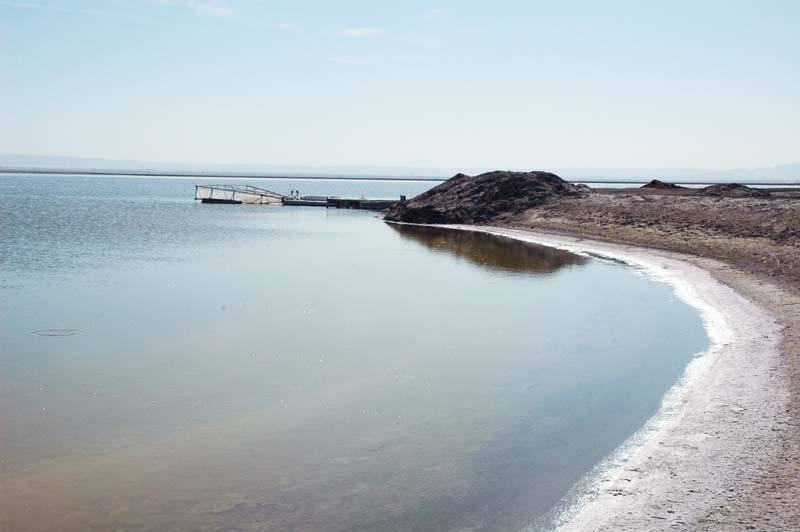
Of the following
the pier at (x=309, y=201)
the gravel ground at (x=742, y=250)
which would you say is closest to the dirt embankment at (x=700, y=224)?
the gravel ground at (x=742, y=250)

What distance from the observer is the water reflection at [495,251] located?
1654 inches

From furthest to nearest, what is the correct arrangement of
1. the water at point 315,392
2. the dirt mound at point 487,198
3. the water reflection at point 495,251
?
Result: the dirt mound at point 487,198
the water reflection at point 495,251
the water at point 315,392

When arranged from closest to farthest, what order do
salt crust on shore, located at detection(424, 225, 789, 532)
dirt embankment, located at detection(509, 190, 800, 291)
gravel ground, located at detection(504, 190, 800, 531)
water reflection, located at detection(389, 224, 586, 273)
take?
1. gravel ground, located at detection(504, 190, 800, 531)
2. salt crust on shore, located at detection(424, 225, 789, 532)
3. dirt embankment, located at detection(509, 190, 800, 291)
4. water reflection, located at detection(389, 224, 586, 273)

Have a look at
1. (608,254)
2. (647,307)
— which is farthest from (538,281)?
(608,254)

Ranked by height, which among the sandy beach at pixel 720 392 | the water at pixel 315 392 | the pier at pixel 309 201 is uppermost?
the pier at pixel 309 201

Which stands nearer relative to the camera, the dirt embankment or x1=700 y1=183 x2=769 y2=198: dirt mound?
the dirt embankment

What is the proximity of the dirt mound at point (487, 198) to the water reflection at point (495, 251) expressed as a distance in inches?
330

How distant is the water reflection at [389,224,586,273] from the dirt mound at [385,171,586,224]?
8375 millimetres

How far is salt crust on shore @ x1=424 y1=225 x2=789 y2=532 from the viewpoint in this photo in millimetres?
10711

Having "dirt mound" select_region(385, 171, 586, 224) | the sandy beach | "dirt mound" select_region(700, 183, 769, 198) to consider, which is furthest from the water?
"dirt mound" select_region(385, 171, 586, 224)

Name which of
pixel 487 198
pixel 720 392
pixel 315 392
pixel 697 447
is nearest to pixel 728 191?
pixel 487 198

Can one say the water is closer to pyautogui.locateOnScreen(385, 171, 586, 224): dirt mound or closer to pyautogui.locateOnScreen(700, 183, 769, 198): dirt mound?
pyautogui.locateOnScreen(700, 183, 769, 198): dirt mound

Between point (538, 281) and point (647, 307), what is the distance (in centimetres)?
799

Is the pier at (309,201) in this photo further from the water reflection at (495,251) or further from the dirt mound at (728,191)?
the dirt mound at (728,191)
